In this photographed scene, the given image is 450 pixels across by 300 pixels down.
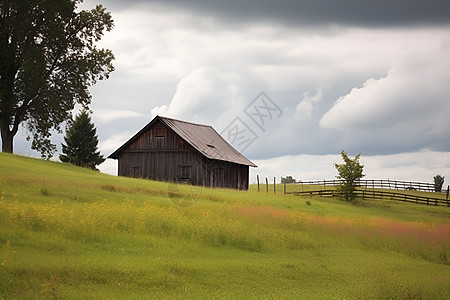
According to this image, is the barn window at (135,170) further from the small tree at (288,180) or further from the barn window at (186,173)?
the small tree at (288,180)

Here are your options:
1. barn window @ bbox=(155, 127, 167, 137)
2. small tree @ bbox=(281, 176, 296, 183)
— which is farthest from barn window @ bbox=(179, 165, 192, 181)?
small tree @ bbox=(281, 176, 296, 183)

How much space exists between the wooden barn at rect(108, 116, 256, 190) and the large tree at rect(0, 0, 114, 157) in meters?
6.96

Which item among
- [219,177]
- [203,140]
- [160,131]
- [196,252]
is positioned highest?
[160,131]

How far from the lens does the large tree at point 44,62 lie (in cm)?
4419

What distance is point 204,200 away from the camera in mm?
34938

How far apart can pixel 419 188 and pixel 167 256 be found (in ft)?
230

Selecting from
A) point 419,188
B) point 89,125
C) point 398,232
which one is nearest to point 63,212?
point 398,232

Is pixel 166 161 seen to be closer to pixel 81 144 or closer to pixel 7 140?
pixel 7 140

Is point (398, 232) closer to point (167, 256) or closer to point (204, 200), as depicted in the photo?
point (204, 200)

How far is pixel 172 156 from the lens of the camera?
51250 mm

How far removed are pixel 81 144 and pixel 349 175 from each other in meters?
36.6

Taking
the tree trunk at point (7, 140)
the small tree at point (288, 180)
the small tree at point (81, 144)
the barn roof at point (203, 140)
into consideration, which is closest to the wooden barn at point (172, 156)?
the barn roof at point (203, 140)

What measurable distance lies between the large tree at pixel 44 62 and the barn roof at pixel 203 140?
275 inches

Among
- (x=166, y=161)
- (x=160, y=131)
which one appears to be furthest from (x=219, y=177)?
(x=160, y=131)
